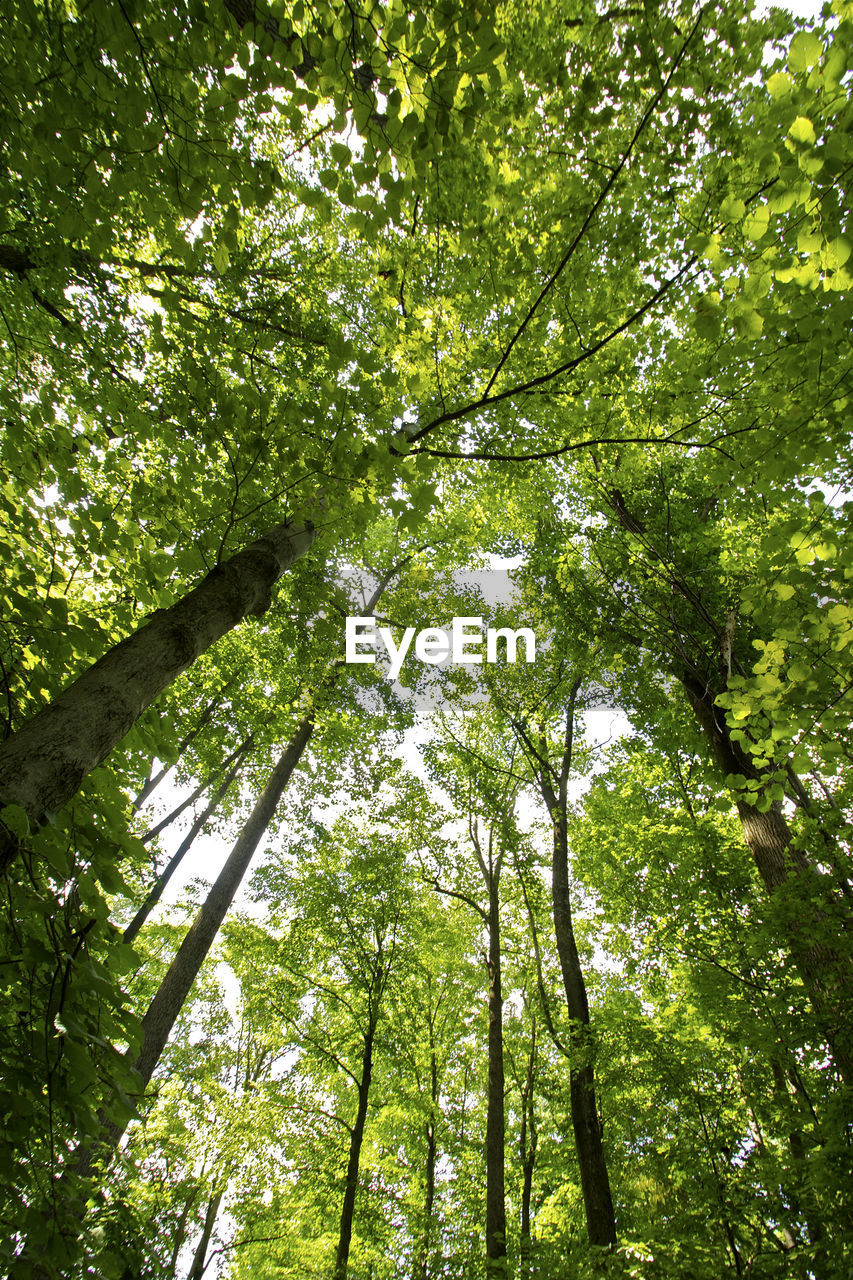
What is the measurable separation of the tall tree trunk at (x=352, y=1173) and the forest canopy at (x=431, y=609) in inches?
2.9

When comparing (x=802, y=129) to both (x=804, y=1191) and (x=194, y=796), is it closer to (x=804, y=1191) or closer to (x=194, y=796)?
(x=804, y=1191)

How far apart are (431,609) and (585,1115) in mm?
8867

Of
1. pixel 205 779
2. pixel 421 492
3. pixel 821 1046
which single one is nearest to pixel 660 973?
pixel 821 1046

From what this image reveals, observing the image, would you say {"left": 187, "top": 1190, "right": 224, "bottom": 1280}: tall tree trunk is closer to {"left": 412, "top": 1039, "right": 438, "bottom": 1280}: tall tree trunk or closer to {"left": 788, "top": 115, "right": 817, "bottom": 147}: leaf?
{"left": 412, "top": 1039, "right": 438, "bottom": 1280}: tall tree trunk

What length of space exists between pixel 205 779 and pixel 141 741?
969cm

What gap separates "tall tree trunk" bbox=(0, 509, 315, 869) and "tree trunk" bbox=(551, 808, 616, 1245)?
22.4 feet

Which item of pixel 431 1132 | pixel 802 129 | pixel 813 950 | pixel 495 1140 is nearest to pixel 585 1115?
pixel 495 1140

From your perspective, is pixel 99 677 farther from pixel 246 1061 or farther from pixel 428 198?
pixel 246 1061

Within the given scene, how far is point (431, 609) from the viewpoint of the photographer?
12.1 metres

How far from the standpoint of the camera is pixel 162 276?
599cm

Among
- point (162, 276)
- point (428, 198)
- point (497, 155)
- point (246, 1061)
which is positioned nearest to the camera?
point (497, 155)

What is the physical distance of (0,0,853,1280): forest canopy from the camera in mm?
2021

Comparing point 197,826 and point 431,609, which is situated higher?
point 431,609

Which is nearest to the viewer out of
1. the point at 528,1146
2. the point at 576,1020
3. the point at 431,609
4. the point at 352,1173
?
the point at 576,1020
